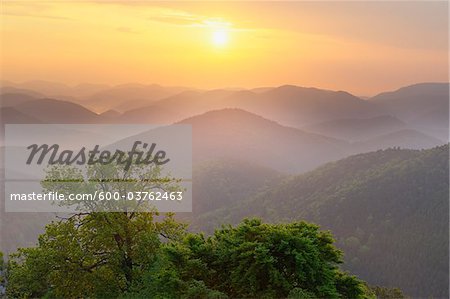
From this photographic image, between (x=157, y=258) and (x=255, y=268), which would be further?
(x=157, y=258)

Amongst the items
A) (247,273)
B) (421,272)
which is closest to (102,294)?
(247,273)

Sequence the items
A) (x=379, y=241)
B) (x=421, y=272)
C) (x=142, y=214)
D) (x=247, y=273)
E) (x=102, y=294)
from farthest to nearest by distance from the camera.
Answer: (x=379, y=241)
(x=421, y=272)
(x=142, y=214)
(x=102, y=294)
(x=247, y=273)

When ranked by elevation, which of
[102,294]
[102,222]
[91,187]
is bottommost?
[102,294]

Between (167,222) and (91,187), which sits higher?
(91,187)

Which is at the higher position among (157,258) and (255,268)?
(157,258)

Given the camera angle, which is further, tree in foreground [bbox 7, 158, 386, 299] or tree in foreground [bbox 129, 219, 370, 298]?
tree in foreground [bbox 7, 158, 386, 299]

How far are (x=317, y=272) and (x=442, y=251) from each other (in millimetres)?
174304

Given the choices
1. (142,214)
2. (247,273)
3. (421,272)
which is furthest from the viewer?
(421,272)

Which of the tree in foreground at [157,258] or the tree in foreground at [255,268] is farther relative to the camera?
the tree in foreground at [157,258]

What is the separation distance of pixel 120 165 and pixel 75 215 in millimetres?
3518

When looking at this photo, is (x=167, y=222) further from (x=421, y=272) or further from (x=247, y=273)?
(x=421, y=272)

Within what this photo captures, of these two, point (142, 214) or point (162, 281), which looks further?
point (142, 214)

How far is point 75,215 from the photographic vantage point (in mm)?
27906

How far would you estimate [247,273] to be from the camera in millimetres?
22016
